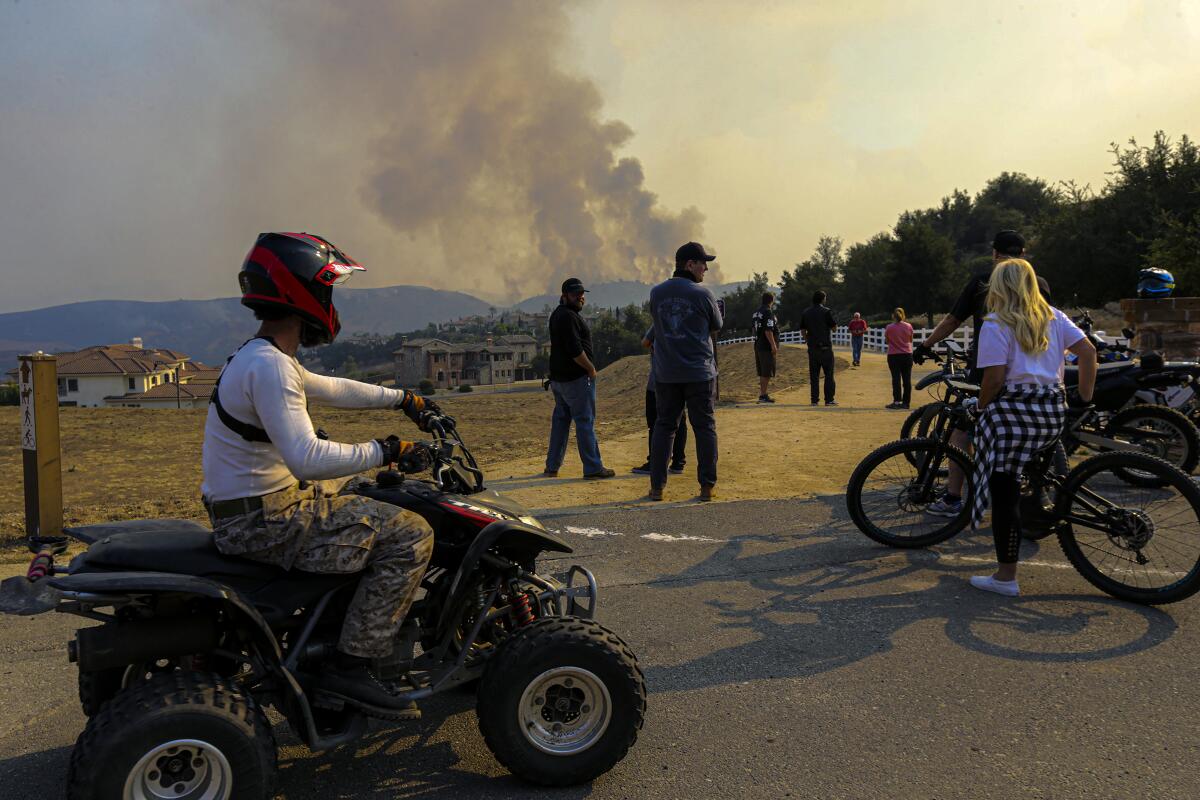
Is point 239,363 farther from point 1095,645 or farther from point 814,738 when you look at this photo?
point 1095,645

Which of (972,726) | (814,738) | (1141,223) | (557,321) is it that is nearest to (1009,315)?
(972,726)

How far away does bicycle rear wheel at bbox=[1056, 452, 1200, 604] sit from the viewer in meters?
4.67

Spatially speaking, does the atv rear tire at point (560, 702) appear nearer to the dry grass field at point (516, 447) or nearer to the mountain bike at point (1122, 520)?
the mountain bike at point (1122, 520)

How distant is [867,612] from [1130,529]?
1686 mm

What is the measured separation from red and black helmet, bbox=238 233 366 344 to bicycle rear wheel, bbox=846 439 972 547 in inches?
162

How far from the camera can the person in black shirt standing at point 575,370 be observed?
870 centimetres

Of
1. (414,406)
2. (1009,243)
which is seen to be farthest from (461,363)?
(414,406)

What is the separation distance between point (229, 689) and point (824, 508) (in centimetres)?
548

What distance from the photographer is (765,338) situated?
15672 mm

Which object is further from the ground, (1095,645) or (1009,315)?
(1009,315)

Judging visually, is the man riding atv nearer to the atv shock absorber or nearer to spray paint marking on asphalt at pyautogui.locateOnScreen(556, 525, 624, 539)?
the atv shock absorber

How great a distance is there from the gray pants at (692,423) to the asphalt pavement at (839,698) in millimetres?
1887

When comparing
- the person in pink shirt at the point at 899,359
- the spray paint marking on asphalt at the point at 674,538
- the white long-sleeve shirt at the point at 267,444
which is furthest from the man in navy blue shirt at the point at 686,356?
the person in pink shirt at the point at 899,359

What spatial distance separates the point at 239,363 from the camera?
9.14ft
